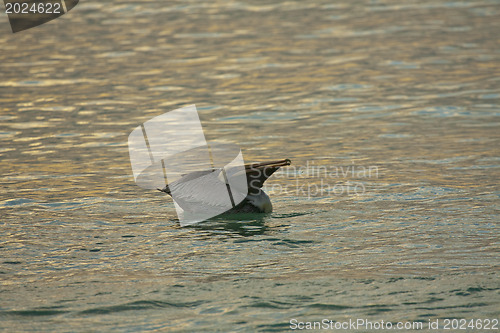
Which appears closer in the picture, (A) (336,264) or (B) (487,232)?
(A) (336,264)

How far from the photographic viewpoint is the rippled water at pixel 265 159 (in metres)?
4.90

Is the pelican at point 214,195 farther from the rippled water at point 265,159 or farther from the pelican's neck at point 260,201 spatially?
the rippled water at point 265,159

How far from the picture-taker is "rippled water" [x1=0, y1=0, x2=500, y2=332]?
490cm

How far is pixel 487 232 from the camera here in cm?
600

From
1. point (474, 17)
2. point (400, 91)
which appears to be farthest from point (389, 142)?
A: point (474, 17)

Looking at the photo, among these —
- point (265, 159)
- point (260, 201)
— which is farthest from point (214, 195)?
point (265, 159)

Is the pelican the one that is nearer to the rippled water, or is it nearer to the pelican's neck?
the pelican's neck

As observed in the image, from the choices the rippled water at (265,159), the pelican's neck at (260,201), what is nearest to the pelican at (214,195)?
the pelican's neck at (260,201)

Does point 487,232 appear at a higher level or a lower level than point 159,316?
lower

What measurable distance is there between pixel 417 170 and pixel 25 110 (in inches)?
233

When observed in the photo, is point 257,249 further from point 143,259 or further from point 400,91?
point 400,91

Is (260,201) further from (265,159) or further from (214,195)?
(265,159)

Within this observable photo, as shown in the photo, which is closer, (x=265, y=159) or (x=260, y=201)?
(x=260, y=201)

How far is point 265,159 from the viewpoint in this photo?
8.77 metres
